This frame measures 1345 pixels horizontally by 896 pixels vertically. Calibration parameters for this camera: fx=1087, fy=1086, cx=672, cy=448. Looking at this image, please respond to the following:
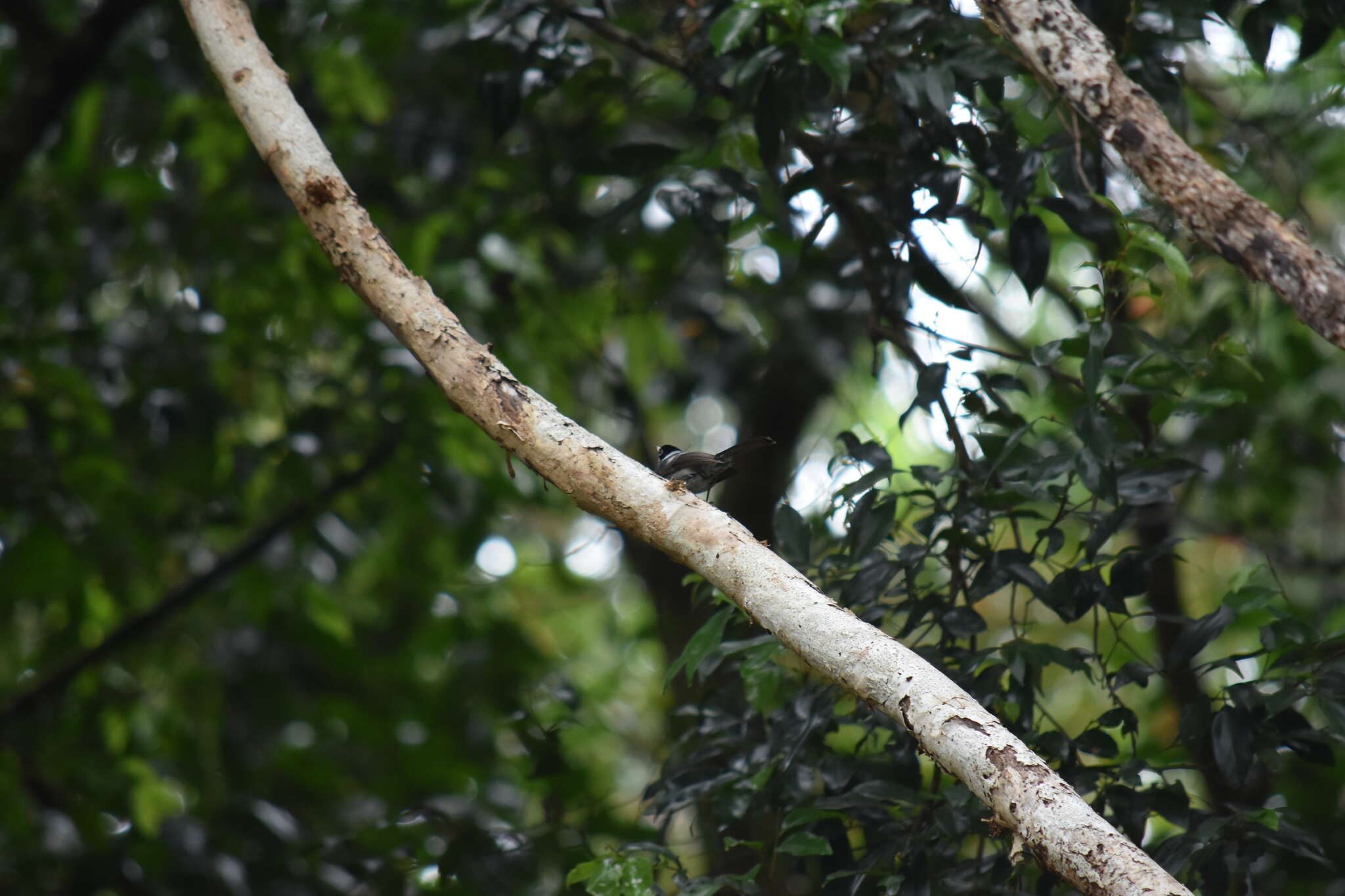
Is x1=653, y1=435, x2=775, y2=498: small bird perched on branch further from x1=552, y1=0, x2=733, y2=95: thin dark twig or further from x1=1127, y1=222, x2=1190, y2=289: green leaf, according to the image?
x1=552, y1=0, x2=733, y2=95: thin dark twig

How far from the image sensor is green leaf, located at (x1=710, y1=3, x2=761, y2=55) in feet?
5.96

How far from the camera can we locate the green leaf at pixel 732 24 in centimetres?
182

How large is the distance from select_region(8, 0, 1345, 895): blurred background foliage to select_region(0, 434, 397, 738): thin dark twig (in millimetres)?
21

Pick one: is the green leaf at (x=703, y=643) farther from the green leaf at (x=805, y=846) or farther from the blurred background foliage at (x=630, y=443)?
the green leaf at (x=805, y=846)

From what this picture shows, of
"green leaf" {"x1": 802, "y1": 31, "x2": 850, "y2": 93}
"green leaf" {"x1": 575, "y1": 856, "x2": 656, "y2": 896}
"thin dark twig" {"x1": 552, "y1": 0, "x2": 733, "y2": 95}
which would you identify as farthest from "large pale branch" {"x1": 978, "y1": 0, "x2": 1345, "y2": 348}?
"green leaf" {"x1": 575, "y1": 856, "x2": 656, "y2": 896}

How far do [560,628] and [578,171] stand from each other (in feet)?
11.9

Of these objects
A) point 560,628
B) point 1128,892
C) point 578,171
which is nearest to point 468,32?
point 578,171

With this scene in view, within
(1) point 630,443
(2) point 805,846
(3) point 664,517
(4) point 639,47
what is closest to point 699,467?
(3) point 664,517

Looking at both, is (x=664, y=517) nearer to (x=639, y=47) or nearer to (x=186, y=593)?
(x=639, y=47)

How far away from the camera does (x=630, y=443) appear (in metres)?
3.65

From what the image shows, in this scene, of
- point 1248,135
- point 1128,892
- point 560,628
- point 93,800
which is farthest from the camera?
point 560,628

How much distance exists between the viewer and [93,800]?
130 inches

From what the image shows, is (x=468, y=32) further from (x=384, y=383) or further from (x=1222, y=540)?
(x=1222, y=540)

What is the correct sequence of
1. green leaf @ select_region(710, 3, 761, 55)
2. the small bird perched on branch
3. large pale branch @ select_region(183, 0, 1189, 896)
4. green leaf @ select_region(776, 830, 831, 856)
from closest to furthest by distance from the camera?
large pale branch @ select_region(183, 0, 1189, 896), green leaf @ select_region(776, 830, 831, 856), the small bird perched on branch, green leaf @ select_region(710, 3, 761, 55)
